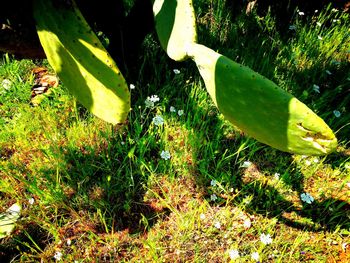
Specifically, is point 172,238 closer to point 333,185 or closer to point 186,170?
point 186,170

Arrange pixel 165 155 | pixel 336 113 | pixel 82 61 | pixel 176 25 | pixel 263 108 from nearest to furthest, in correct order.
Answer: pixel 263 108 < pixel 82 61 < pixel 176 25 < pixel 165 155 < pixel 336 113

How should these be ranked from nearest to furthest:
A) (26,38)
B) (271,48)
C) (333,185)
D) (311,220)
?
(26,38) → (311,220) → (333,185) → (271,48)

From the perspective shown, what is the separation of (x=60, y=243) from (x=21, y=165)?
18.1 inches

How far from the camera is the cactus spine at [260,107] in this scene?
2.54 ft

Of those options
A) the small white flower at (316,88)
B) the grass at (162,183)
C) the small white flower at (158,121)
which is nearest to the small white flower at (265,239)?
the grass at (162,183)

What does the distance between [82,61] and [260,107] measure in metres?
0.55

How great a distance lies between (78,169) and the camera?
4.96 feet

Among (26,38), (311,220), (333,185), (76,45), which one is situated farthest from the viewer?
(333,185)

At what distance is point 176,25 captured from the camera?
3.73ft

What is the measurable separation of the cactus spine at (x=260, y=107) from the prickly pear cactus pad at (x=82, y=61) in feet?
0.84

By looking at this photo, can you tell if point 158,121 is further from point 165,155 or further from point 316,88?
point 316,88

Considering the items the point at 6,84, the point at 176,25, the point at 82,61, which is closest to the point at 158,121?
the point at 176,25

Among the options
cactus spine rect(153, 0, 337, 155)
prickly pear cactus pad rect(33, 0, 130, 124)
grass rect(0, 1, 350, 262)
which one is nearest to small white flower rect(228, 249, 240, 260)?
grass rect(0, 1, 350, 262)

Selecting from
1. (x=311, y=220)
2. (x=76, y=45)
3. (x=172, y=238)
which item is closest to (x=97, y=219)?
(x=172, y=238)
